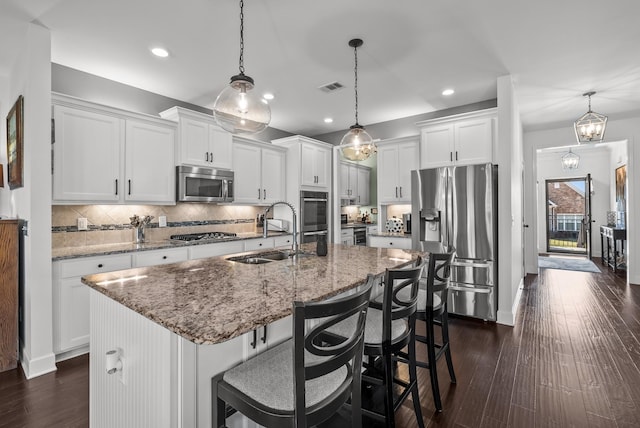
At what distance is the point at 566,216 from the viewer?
28.6ft

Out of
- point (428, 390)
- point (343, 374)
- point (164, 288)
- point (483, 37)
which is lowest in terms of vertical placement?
point (428, 390)

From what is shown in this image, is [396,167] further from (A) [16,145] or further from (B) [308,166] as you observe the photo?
(A) [16,145]

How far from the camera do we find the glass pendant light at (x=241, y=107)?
1968mm

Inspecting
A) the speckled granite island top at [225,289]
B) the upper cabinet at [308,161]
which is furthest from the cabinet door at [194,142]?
the speckled granite island top at [225,289]

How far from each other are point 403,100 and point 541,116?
99.6 inches

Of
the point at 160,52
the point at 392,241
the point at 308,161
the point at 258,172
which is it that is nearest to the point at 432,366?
the point at 392,241

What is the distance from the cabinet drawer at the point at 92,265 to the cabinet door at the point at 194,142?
4.51 feet

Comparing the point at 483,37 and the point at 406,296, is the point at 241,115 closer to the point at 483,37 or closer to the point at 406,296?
Answer: the point at 406,296

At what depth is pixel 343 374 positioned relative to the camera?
126cm

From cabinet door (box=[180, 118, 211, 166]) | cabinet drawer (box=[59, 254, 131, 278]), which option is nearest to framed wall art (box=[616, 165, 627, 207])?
cabinet door (box=[180, 118, 211, 166])

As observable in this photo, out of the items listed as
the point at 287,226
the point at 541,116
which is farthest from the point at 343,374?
the point at 541,116

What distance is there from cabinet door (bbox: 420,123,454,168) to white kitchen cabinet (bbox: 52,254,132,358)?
13.1ft

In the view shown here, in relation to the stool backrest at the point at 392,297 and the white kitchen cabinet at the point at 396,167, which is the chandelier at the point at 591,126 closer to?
the white kitchen cabinet at the point at 396,167

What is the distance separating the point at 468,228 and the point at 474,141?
3.80ft
